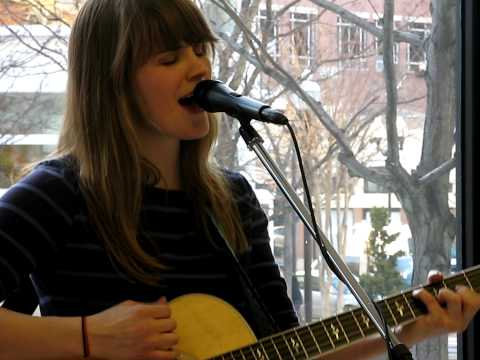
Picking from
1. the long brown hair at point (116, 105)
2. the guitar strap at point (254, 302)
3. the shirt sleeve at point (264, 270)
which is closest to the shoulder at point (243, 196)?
the shirt sleeve at point (264, 270)

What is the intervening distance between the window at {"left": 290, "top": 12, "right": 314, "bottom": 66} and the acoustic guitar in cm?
71

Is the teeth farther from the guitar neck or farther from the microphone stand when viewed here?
the guitar neck

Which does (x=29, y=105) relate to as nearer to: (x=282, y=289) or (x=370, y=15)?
(x=282, y=289)

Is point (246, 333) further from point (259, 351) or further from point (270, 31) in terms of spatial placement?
point (270, 31)

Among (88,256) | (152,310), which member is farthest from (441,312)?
(88,256)

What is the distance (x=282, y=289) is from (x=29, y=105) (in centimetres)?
68

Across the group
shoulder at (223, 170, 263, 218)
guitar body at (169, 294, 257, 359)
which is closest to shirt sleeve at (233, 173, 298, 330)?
shoulder at (223, 170, 263, 218)

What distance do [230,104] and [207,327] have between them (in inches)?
15.8

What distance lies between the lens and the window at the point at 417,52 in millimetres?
1987

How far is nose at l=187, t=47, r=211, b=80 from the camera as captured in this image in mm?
1312

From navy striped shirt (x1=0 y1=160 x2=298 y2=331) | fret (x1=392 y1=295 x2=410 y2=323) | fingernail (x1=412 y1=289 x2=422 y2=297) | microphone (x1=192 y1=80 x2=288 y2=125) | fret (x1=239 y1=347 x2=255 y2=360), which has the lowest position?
fret (x1=239 y1=347 x2=255 y2=360)

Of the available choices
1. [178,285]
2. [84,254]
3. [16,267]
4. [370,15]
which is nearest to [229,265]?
[178,285]

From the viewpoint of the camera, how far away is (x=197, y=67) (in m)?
1.32

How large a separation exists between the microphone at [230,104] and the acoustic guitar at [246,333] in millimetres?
342
